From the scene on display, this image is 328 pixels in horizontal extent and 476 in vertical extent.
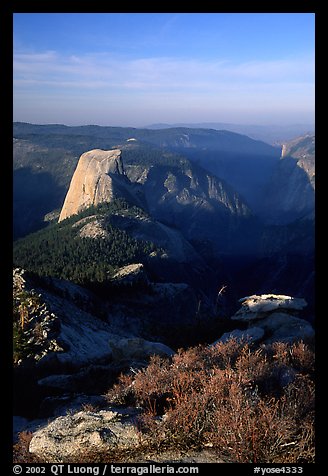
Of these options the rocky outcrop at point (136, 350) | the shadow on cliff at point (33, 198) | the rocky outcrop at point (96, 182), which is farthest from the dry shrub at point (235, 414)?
the shadow on cliff at point (33, 198)

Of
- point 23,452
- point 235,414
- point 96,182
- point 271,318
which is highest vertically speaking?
point 96,182

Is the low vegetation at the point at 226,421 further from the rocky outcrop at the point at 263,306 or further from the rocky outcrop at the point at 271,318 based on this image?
the rocky outcrop at the point at 263,306

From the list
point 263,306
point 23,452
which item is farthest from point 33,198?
point 23,452

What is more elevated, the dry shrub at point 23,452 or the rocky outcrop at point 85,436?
the rocky outcrop at point 85,436

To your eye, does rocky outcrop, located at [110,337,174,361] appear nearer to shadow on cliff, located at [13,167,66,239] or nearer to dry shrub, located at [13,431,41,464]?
dry shrub, located at [13,431,41,464]

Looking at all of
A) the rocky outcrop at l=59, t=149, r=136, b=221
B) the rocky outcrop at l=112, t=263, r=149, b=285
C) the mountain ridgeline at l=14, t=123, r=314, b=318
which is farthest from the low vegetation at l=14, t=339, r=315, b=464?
the rocky outcrop at l=59, t=149, r=136, b=221

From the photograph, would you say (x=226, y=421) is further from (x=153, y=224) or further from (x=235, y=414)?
(x=153, y=224)
